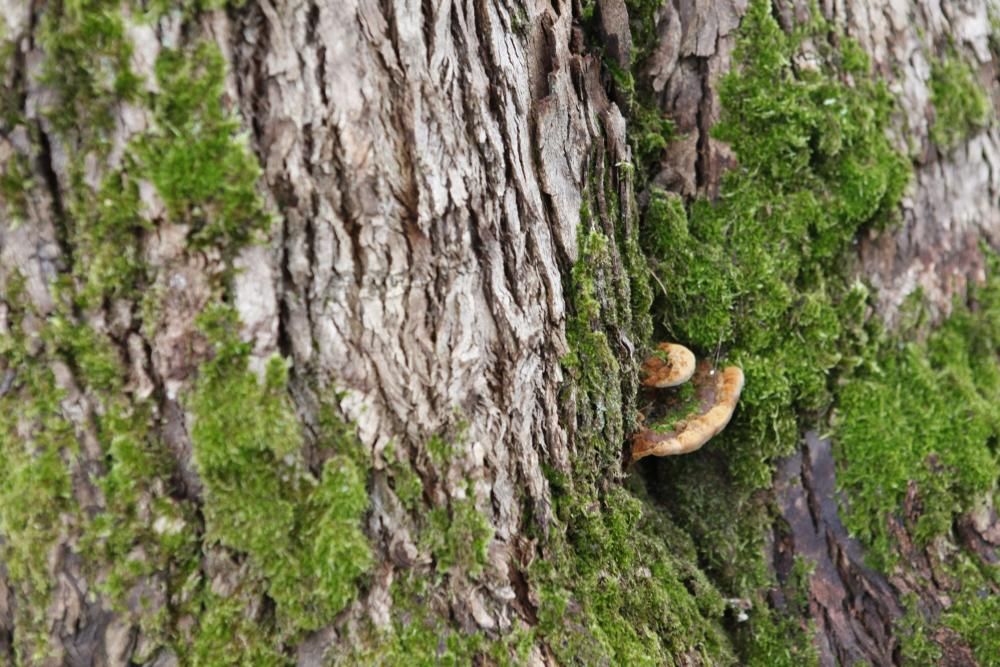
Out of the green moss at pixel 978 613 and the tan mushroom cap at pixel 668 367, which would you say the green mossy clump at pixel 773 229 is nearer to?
the tan mushroom cap at pixel 668 367

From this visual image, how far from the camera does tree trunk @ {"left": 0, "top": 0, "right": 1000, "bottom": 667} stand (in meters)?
1.83

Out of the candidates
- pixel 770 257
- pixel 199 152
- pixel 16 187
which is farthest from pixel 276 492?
pixel 770 257

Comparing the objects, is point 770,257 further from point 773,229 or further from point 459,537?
point 459,537

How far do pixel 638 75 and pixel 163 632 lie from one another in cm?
265

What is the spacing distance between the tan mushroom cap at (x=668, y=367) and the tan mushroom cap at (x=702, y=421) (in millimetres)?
127

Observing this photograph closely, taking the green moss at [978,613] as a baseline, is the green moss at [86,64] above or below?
above

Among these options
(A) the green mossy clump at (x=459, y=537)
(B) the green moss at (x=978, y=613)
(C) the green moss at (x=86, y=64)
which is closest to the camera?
(C) the green moss at (x=86, y=64)

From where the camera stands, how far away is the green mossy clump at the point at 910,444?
9.73 feet

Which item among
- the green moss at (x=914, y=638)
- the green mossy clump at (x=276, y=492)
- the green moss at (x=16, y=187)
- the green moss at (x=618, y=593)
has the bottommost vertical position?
the green moss at (x=914, y=638)

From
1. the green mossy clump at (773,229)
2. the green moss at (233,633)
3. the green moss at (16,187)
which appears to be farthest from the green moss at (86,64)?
the green mossy clump at (773,229)

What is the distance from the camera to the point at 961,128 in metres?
3.28

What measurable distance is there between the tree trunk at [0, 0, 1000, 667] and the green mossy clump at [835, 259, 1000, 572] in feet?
3.91

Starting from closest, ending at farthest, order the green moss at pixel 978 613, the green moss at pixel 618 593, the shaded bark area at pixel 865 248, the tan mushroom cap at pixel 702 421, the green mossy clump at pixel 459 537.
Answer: the green mossy clump at pixel 459 537
the green moss at pixel 618 593
the tan mushroom cap at pixel 702 421
the green moss at pixel 978 613
the shaded bark area at pixel 865 248

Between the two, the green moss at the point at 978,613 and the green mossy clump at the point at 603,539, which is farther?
the green moss at the point at 978,613
